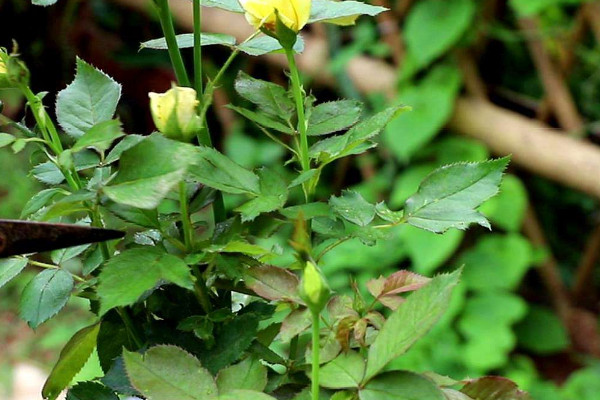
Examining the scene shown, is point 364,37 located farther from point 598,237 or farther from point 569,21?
point 598,237

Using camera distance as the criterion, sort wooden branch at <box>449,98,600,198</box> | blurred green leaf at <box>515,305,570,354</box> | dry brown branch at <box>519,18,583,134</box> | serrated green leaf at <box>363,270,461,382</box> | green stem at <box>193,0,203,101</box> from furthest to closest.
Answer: blurred green leaf at <box>515,305,570,354</box> < dry brown branch at <box>519,18,583,134</box> < wooden branch at <box>449,98,600,198</box> < green stem at <box>193,0,203,101</box> < serrated green leaf at <box>363,270,461,382</box>

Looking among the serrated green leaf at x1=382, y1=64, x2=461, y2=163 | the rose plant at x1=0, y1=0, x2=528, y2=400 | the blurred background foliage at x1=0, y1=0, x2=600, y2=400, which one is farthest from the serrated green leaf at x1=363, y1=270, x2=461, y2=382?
the serrated green leaf at x1=382, y1=64, x2=461, y2=163

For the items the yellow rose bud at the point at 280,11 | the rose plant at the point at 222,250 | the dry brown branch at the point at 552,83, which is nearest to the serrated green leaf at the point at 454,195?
the rose plant at the point at 222,250

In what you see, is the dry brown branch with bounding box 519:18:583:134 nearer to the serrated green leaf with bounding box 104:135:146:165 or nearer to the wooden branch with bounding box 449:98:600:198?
the wooden branch with bounding box 449:98:600:198

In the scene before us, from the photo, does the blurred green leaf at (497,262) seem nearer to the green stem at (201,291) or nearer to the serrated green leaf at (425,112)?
the serrated green leaf at (425,112)

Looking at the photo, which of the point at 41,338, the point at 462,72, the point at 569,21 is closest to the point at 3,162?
the point at 41,338

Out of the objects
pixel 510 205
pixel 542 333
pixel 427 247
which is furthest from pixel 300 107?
pixel 542 333
